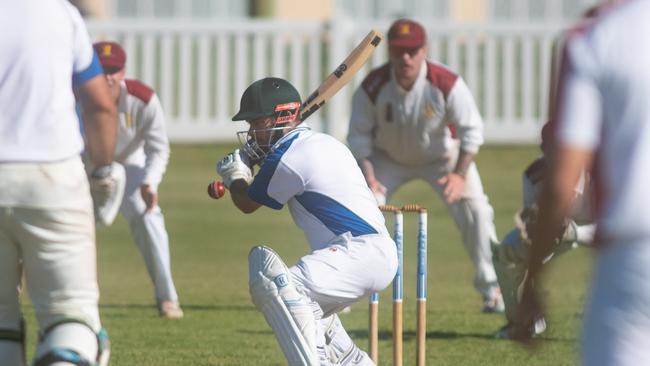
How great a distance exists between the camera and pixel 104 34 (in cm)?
1922

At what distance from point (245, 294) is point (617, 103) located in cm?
736

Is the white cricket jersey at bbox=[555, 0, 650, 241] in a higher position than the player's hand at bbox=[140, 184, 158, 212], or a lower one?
higher

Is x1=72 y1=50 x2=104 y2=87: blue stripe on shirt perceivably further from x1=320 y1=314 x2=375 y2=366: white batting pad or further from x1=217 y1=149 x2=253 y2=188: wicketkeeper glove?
x1=320 y1=314 x2=375 y2=366: white batting pad

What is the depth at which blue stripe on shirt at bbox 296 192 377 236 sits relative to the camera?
20.4 ft

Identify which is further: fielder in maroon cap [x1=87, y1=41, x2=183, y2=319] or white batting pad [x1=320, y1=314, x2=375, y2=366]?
fielder in maroon cap [x1=87, y1=41, x2=183, y2=319]

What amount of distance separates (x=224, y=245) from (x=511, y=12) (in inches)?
458

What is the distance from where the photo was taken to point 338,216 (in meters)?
6.22

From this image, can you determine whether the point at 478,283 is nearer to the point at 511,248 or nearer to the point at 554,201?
the point at 511,248

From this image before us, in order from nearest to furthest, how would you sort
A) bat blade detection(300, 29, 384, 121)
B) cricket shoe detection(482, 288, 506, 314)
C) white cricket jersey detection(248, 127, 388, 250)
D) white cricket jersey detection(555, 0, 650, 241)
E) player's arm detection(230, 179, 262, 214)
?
white cricket jersey detection(555, 0, 650, 241)
white cricket jersey detection(248, 127, 388, 250)
player's arm detection(230, 179, 262, 214)
bat blade detection(300, 29, 384, 121)
cricket shoe detection(482, 288, 506, 314)

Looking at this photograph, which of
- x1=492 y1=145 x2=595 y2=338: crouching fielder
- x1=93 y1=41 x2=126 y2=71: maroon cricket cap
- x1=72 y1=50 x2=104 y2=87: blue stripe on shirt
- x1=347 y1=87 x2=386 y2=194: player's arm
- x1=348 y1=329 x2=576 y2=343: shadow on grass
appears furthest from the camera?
x1=347 y1=87 x2=386 y2=194: player's arm

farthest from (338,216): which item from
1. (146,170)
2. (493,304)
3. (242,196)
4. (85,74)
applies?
(493,304)

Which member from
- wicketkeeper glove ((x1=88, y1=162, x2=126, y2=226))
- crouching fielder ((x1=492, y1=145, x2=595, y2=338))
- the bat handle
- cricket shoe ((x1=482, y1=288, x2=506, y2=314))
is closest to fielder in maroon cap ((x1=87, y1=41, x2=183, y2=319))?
cricket shoe ((x1=482, y1=288, x2=506, y2=314))

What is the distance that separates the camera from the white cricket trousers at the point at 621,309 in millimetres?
3719

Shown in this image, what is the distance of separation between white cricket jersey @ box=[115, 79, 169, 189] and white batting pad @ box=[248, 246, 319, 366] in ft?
12.3
